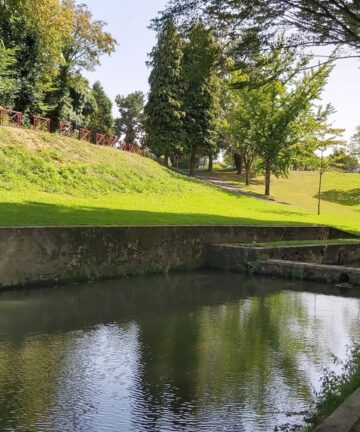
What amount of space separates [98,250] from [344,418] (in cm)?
1292

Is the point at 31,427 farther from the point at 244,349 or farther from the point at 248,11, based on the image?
the point at 248,11

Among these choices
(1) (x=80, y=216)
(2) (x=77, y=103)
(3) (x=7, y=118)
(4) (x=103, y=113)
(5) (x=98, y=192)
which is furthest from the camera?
(4) (x=103, y=113)

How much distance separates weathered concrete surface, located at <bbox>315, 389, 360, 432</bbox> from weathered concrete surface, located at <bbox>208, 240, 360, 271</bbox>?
14479 mm

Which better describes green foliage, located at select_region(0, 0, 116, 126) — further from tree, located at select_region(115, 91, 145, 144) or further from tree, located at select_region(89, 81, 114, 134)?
tree, located at select_region(115, 91, 145, 144)

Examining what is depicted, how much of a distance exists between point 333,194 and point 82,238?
44.9 metres

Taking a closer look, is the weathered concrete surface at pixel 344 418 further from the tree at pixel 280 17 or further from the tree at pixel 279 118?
the tree at pixel 279 118

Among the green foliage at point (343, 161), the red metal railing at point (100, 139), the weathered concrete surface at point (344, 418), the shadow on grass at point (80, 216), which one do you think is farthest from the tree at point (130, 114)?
the weathered concrete surface at point (344, 418)

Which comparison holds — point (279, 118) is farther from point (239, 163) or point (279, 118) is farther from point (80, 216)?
point (80, 216)

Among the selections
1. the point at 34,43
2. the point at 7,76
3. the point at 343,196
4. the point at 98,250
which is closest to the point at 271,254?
the point at 98,250

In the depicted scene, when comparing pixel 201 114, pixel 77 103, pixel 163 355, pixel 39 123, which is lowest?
pixel 163 355

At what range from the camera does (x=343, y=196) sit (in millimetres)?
57250

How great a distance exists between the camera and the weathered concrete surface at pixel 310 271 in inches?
703

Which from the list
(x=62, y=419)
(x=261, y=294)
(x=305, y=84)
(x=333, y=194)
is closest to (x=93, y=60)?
(x=305, y=84)

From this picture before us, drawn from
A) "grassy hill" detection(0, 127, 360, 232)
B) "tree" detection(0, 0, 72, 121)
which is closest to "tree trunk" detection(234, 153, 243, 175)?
"grassy hill" detection(0, 127, 360, 232)
